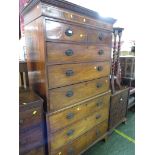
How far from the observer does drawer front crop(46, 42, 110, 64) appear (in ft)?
3.44

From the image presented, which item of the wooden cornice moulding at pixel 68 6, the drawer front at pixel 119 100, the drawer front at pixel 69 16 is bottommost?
the drawer front at pixel 119 100

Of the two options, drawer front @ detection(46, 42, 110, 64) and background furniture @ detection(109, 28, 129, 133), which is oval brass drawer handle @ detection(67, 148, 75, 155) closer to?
background furniture @ detection(109, 28, 129, 133)

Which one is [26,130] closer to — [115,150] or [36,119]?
[36,119]

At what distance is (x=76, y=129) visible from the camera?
4.58 feet

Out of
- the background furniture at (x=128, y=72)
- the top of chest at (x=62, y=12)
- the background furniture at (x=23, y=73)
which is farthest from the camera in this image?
the background furniture at (x=128, y=72)

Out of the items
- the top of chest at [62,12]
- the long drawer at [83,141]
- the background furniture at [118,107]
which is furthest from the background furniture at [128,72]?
the top of chest at [62,12]

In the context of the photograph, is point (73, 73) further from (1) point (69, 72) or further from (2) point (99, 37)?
(2) point (99, 37)

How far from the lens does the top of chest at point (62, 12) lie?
97 cm

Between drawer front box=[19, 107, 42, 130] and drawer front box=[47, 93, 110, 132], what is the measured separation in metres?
0.10

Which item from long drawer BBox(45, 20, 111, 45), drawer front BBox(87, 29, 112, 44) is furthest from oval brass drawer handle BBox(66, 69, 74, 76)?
drawer front BBox(87, 29, 112, 44)

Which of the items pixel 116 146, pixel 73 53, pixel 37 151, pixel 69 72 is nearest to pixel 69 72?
pixel 69 72

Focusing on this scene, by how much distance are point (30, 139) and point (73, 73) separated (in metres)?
0.69

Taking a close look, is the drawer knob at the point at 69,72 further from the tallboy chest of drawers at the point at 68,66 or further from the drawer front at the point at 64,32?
the drawer front at the point at 64,32
